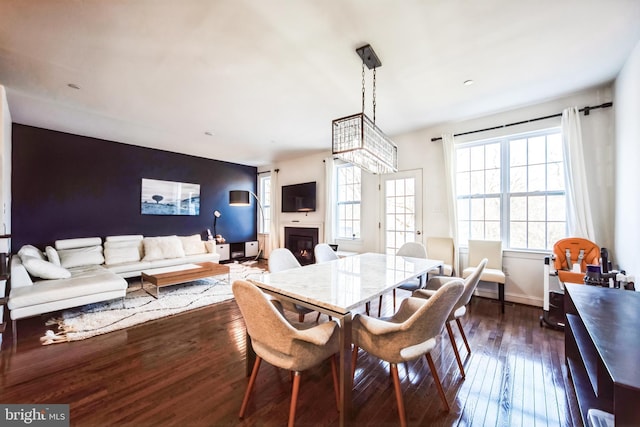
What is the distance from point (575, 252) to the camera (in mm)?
2869

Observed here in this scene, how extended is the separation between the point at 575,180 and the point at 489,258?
4.47 ft

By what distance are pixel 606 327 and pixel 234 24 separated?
293cm

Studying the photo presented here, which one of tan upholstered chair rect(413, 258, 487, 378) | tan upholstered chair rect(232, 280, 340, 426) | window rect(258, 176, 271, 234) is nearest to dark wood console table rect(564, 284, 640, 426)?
tan upholstered chair rect(413, 258, 487, 378)

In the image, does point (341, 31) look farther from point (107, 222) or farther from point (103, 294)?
point (107, 222)

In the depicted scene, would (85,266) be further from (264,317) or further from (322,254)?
(264,317)

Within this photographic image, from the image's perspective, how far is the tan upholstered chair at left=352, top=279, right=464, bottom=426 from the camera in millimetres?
1273

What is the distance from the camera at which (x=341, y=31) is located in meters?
2.01

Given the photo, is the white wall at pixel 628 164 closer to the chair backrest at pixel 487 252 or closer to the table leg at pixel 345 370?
the chair backrest at pixel 487 252

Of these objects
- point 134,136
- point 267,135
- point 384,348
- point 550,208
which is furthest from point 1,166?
point 550,208

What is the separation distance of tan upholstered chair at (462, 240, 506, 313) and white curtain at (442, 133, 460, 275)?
0.22 metres

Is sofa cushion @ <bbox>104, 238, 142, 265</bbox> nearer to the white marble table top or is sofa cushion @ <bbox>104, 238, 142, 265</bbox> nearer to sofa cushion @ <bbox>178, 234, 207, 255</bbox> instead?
sofa cushion @ <bbox>178, 234, 207, 255</bbox>

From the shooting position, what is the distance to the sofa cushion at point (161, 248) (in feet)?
15.4

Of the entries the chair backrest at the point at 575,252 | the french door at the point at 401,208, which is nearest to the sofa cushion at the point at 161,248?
the french door at the point at 401,208

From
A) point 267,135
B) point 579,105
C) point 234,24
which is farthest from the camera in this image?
point 267,135
